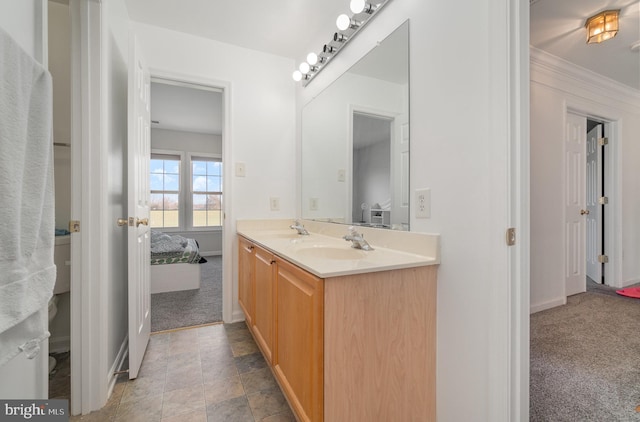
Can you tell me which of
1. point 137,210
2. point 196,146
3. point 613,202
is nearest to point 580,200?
point 613,202

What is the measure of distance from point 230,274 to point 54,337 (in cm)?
118

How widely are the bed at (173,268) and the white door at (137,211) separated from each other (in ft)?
4.29

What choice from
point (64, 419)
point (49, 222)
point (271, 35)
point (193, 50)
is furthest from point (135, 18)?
point (64, 419)

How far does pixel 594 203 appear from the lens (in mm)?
3400

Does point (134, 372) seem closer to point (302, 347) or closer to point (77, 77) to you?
point (302, 347)

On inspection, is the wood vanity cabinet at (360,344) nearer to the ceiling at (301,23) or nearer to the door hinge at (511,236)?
the door hinge at (511,236)

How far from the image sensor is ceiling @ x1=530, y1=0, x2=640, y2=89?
1844 millimetres

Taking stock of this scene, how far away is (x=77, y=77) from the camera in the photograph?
1.30 meters

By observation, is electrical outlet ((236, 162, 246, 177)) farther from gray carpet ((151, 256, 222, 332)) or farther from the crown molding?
the crown molding

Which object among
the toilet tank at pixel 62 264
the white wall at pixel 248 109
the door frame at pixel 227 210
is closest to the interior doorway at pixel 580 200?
the white wall at pixel 248 109

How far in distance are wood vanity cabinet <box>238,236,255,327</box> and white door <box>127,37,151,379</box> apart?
2.16 feet

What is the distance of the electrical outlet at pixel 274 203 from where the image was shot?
2537mm

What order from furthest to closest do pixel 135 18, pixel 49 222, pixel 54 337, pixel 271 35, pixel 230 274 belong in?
pixel 230 274, pixel 271 35, pixel 135 18, pixel 54 337, pixel 49 222

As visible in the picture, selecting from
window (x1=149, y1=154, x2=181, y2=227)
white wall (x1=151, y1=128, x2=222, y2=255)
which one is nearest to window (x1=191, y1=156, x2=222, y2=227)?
white wall (x1=151, y1=128, x2=222, y2=255)
